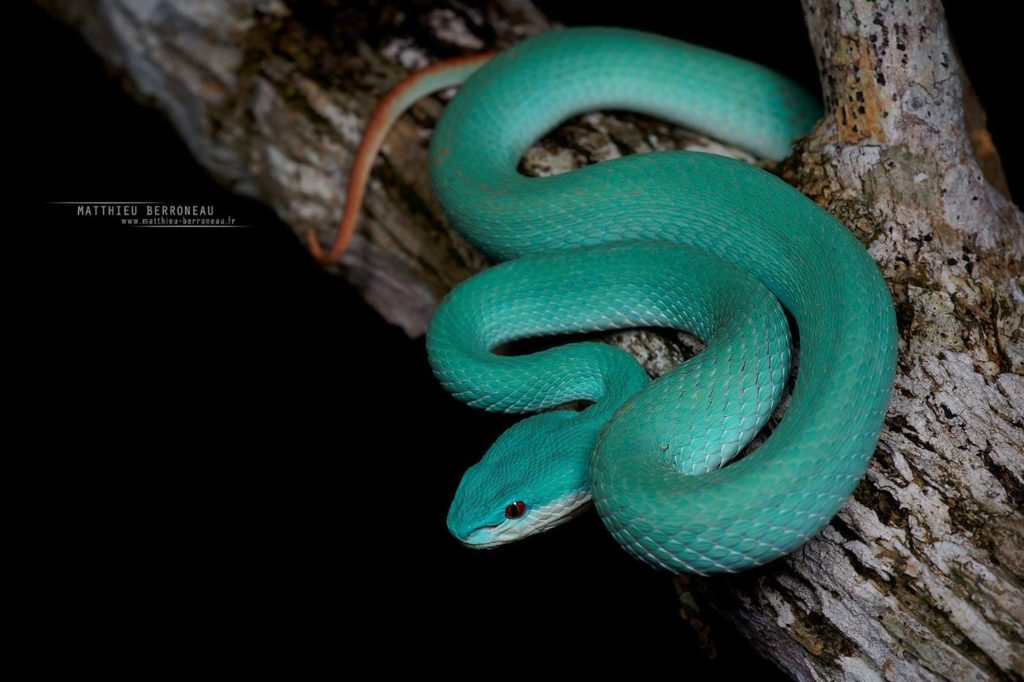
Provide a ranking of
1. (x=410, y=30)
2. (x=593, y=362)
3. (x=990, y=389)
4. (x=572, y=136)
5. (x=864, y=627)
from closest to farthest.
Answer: (x=864, y=627) < (x=990, y=389) < (x=593, y=362) < (x=572, y=136) < (x=410, y=30)

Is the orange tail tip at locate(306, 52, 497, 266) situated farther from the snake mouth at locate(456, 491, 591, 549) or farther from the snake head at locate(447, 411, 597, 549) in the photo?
the snake mouth at locate(456, 491, 591, 549)

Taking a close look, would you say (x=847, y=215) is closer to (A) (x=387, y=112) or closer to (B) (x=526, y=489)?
(B) (x=526, y=489)

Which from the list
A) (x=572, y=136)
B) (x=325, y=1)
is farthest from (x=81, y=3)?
(x=572, y=136)

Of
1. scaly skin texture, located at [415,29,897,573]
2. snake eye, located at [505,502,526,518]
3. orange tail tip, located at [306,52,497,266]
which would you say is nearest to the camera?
scaly skin texture, located at [415,29,897,573]

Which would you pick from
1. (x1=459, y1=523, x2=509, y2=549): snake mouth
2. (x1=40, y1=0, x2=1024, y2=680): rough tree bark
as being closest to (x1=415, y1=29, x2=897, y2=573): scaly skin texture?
(x1=459, y1=523, x2=509, y2=549): snake mouth

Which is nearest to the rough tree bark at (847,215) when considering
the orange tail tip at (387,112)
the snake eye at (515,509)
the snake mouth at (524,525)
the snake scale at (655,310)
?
the orange tail tip at (387,112)

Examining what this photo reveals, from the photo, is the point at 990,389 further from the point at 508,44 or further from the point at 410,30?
the point at 410,30

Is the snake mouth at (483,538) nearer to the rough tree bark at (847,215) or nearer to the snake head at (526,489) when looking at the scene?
the snake head at (526,489)

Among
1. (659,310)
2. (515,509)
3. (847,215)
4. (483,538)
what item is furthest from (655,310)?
(483,538)
